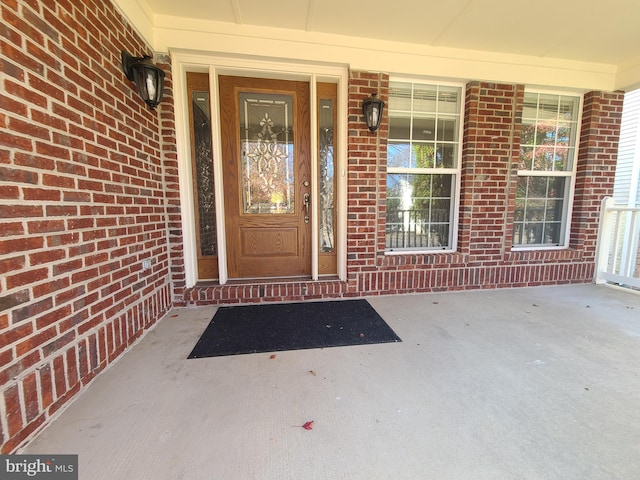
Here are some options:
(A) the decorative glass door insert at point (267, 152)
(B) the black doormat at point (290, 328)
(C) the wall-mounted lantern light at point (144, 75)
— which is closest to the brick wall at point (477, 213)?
(B) the black doormat at point (290, 328)

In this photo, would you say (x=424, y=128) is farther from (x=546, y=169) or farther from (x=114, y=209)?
(x=114, y=209)

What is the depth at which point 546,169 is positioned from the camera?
3514mm

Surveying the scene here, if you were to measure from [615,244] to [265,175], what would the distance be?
4.48m

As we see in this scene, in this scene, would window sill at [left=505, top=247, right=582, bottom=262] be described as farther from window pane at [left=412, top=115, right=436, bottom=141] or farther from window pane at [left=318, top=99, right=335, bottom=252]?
window pane at [left=318, top=99, right=335, bottom=252]

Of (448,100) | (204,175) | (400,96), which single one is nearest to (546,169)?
(448,100)

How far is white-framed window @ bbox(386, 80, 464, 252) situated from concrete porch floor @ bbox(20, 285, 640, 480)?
1.39 meters

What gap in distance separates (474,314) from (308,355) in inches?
68.9

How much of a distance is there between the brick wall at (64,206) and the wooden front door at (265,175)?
87 centimetres

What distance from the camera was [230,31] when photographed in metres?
2.54

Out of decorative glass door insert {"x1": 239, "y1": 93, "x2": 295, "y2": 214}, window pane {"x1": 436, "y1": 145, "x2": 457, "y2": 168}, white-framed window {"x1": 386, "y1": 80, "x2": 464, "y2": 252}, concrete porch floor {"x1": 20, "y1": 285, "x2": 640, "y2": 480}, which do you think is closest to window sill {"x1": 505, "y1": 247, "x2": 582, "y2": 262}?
white-framed window {"x1": 386, "y1": 80, "x2": 464, "y2": 252}

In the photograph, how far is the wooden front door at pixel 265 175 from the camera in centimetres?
290

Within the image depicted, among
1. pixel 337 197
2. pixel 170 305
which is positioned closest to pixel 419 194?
pixel 337 197

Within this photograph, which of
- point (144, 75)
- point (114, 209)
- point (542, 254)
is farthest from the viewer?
point (542, 254)

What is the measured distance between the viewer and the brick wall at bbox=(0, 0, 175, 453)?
1188mm
